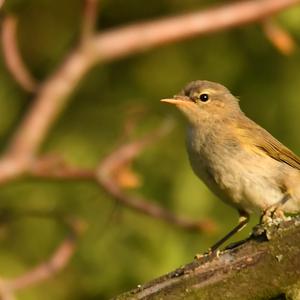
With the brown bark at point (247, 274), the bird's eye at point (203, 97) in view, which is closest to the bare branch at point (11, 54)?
the bird's eye at point (203, 97)

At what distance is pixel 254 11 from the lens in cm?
546

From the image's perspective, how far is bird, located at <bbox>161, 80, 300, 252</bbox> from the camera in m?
4.42

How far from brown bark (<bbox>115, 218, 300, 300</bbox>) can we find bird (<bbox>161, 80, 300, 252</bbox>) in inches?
49.3

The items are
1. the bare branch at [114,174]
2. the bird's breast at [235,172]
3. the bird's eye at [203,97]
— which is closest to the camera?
the bird's breast at [235,172]

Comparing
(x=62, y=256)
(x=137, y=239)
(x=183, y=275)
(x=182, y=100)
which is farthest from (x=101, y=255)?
(x=183, y=275)

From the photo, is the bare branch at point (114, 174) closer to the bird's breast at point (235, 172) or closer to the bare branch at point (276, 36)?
the bird's breast at point (235, 172)

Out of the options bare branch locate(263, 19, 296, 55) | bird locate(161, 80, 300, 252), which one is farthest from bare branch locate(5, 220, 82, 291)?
bare branch locate(263, 19, 296, 55)

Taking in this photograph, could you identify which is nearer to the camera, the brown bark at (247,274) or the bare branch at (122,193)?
the brown bark at (247,274)

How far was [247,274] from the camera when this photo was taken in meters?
2.93

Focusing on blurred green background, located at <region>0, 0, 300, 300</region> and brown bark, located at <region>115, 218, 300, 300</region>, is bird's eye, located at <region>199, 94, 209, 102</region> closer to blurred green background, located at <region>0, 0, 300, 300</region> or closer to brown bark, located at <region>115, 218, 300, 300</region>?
blurred green background, located at <region>0, 0, 300, 300</region>

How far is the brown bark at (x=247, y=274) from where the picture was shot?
9.48ft

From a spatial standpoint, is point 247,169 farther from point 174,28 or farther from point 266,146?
point 174,28

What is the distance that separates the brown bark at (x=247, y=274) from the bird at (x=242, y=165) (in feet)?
4.11

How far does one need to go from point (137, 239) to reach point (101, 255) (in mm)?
247
